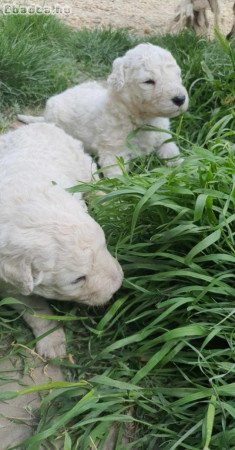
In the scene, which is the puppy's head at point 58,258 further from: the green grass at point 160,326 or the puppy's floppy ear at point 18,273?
the green grass at point 160,326

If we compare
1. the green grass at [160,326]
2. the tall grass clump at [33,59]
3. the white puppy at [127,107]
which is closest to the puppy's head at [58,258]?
the green grass at [160,326]

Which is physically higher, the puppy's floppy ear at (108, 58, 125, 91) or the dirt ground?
the puppy's floppy ear at (108, 58, 125, 91)

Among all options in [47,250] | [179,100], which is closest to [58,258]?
[47,250]

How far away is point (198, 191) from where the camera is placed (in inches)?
136

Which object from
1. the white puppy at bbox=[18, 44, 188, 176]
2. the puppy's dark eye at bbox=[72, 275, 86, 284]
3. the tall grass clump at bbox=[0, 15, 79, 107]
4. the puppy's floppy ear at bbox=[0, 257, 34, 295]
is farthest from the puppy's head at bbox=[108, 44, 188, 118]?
the puppy's floppy ear at bbox=[0, 257, 34, 295]

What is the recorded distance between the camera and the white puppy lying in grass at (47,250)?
10.4ft

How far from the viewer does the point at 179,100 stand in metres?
4.57

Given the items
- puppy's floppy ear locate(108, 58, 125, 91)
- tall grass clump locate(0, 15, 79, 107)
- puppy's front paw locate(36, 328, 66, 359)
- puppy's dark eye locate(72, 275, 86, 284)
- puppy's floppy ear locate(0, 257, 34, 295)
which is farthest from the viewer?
tall grass clump locate(0, 15, 79, 107)

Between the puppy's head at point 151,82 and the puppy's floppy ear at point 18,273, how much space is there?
7.12ft

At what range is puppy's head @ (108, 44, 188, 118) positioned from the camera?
15.0 feet

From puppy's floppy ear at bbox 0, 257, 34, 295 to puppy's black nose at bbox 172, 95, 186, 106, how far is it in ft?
7.14

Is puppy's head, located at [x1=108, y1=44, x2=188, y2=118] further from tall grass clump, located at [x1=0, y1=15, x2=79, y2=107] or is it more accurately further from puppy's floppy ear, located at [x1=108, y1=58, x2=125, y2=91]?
tall grass clump, located at [x1=0, y1=15, x2=79, y2=107]

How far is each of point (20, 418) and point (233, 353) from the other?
135 centimetres

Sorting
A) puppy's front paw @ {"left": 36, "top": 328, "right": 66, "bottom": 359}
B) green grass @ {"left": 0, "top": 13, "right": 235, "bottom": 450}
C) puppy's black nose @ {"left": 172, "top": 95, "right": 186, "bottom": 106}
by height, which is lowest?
puppy's front paw @ {"left": 36, "top": 328, "right": 66, "bottom": 359}
